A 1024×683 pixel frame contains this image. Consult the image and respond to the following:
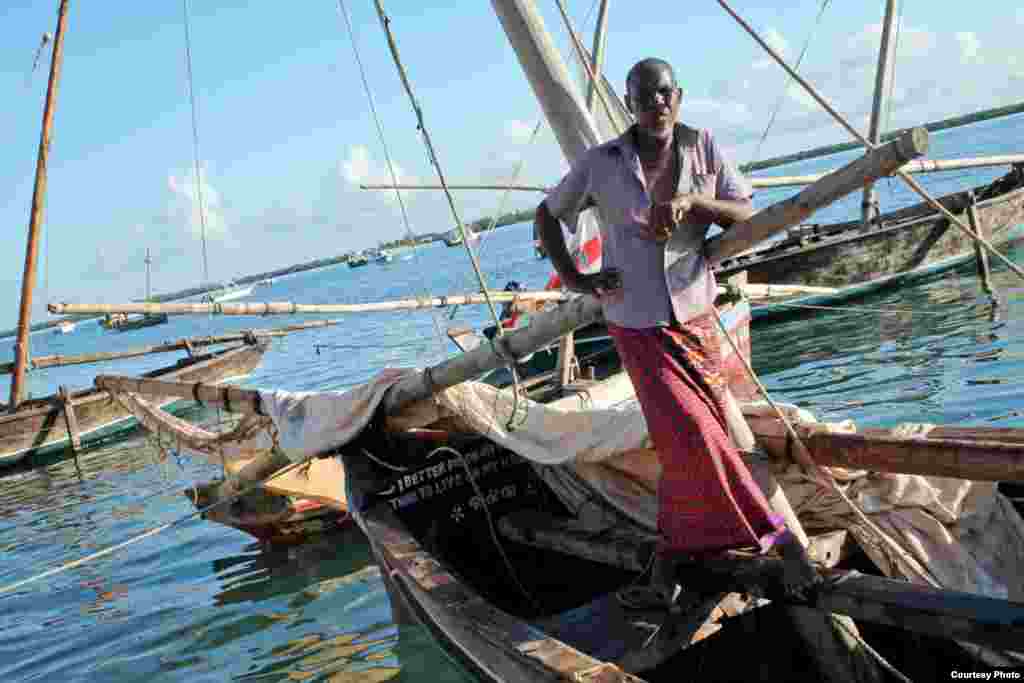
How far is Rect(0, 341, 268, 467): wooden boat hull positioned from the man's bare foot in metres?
15.0

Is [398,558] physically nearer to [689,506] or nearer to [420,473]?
[420,473]

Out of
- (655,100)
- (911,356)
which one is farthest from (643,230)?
(911,356)

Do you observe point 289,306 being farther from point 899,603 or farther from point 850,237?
point 850,237

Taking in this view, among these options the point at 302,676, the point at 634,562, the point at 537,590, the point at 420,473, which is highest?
the point at 420,473

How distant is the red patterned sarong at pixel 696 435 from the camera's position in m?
3.40

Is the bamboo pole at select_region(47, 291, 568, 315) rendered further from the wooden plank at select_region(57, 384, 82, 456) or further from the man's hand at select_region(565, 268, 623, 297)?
the wooden plank at select_region(57, 384, 82, 456)

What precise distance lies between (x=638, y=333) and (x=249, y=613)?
523cm

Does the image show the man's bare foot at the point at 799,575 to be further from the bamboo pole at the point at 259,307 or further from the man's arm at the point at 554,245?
the bamboo pole at the point at 259,307

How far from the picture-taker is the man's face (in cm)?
314

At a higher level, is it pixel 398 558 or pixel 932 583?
pixel 398 558

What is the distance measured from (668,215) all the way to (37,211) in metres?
15.9

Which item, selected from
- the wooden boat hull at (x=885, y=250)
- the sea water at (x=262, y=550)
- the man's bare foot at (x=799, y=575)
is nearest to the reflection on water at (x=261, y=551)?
the sea water at (x=262, y=550)

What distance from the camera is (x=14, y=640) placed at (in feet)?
25.5

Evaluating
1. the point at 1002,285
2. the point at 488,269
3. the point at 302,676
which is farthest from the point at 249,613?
the point at 488,269
